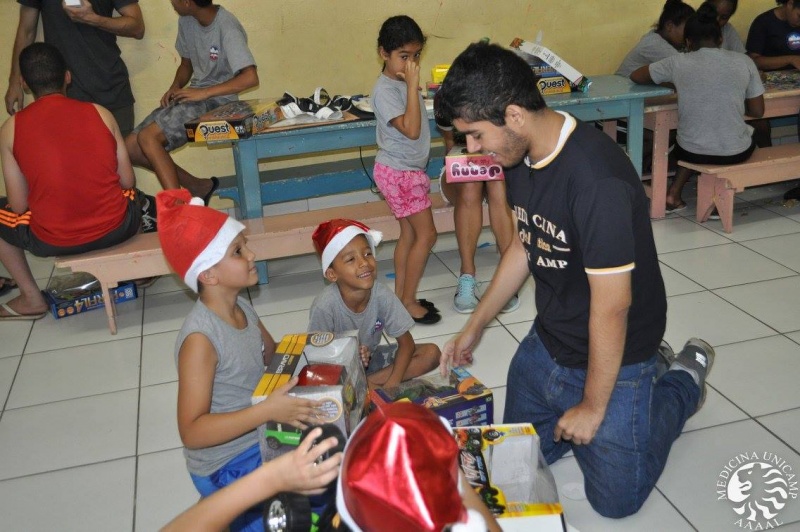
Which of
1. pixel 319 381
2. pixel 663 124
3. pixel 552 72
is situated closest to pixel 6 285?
pixel 319 381

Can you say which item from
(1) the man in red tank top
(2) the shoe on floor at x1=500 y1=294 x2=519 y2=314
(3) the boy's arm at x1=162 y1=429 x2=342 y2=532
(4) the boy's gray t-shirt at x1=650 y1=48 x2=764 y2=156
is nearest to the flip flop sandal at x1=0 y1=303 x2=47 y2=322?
(1) the man in red tank top

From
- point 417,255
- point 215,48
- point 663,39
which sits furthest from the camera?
point 663,39

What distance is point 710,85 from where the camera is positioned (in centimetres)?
445

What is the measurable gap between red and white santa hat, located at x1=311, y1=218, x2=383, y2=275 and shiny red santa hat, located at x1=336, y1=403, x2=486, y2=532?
60.4 inches

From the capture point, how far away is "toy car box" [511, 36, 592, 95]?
14.6 feet

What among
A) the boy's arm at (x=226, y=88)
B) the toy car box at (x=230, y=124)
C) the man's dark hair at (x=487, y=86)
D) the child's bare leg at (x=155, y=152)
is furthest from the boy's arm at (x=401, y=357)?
the boy's arm at (x=226, y=88)

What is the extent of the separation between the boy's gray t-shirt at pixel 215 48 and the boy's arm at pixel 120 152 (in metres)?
0.76

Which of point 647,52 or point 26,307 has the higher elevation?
point 647,52

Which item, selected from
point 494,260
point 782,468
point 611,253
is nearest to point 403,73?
point 494,260

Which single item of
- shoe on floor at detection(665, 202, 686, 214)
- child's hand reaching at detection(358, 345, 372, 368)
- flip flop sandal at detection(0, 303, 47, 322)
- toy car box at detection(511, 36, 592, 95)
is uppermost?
toy car box at detection(511, 36, 592, 95)

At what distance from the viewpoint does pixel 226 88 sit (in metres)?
4.32

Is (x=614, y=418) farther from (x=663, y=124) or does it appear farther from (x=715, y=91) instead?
(x=663, y=124)

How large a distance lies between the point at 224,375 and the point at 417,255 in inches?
66.5

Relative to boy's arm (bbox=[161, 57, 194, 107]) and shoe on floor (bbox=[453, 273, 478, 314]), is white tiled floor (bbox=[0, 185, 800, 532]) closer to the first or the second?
shoe on floor (bbox=[453, 273, 478, 314])
